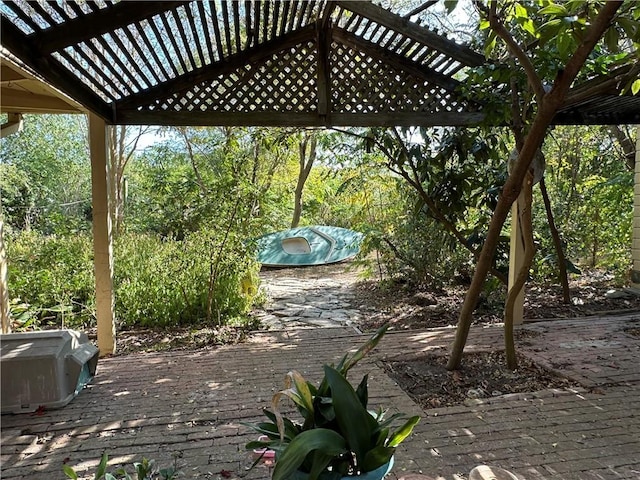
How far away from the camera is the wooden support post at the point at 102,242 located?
3.48 meters

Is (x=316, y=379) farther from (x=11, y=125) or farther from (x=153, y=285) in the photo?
(x=11, y=125)

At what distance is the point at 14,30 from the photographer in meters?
2.16

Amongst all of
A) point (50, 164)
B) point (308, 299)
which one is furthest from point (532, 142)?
point (50, 164)

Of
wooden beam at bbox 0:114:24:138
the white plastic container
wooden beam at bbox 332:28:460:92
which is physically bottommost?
the white plastic container

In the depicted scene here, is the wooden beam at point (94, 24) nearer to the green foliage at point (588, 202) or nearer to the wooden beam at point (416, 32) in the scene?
the wooden beam at point (416, 32)

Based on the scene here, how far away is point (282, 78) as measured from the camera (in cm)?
373

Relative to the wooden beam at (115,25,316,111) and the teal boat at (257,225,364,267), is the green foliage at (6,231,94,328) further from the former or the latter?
the teal boat at (257,225,364,267)

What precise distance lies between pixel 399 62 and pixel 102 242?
298cm

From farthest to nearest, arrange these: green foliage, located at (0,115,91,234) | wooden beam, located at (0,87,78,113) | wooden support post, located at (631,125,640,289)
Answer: green foliage, located at (0,115,91,234) → wooden support post, located at (631,125,640,289) → wooden beam, located at (0,87,78,113)

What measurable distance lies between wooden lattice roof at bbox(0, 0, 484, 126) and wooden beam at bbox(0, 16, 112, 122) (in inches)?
1.0

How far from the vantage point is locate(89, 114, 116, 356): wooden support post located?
3477mm

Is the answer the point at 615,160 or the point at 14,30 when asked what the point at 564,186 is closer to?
the point at 615,160

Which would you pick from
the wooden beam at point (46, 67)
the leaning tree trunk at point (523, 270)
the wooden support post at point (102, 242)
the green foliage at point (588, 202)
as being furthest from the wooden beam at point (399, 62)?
the green foliage at point (588, 202)

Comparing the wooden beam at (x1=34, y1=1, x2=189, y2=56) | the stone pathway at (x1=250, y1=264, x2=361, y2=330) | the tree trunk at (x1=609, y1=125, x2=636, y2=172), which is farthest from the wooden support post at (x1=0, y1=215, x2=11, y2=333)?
the tree trunk at (x1=609, y1=125, x2=636, y2=172)
